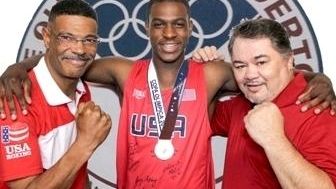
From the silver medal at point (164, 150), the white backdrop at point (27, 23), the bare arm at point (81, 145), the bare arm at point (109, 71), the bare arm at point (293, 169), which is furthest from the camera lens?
the white backdrop at point (27, 23)

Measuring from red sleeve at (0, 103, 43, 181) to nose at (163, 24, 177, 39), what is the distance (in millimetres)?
471

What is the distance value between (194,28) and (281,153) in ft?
→ 3.63

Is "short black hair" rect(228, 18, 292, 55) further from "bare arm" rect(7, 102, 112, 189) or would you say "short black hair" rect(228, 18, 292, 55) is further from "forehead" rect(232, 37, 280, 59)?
"bare arm" rect(7, 102, 112, 189)

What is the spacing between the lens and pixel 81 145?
4.17ft

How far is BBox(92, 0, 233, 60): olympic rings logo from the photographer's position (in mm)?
2189

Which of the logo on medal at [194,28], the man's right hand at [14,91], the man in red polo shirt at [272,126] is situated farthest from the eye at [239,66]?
the logo on medal at [194,28]

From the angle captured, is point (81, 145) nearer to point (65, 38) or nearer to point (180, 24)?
point (65, 38)

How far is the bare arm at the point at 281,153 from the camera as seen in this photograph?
1.15 m

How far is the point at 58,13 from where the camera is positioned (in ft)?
4.82

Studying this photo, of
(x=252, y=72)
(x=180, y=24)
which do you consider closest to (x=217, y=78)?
(x=180, y=24)

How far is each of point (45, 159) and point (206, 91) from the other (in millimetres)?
510

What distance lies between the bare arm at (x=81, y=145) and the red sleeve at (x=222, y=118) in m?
0.48

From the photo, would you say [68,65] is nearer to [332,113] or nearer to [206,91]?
[206,91]

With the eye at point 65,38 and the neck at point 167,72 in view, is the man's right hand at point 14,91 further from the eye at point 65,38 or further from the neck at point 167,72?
the neck at point 167,72
